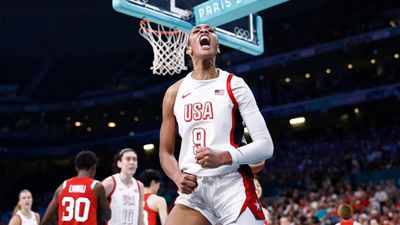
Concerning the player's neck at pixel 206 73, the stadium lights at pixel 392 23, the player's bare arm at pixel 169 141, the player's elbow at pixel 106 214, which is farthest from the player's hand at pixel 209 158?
the stadium lights at pixel 392 23

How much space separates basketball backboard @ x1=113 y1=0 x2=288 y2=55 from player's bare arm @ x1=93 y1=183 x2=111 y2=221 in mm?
2411

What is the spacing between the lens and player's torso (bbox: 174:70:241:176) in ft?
11.0

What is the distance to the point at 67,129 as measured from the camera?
121 ft

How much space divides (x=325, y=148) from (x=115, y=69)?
16.5 metres

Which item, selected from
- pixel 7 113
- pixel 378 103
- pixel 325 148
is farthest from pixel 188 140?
pixel 7 113

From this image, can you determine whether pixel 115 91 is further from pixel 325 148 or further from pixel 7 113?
pixel 325 148

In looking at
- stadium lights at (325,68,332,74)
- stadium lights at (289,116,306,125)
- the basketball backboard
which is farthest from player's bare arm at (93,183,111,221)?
stadium lights at (325,68,332,74)

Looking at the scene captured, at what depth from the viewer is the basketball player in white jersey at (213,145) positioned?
10.8 feet

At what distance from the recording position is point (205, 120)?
3.38 meters

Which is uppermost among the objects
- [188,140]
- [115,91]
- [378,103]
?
[115,91]

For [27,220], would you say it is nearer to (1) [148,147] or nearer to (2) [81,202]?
(2) [81,202]

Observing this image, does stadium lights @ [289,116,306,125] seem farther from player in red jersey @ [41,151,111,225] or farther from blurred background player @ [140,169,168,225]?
player in red jersey @ [41,151,111,225]

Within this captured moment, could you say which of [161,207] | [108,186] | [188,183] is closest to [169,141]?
[188,183]

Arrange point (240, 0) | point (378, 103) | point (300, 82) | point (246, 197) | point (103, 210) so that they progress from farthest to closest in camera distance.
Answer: point (300, 82) < point (378, 103) < point (240, 0) < point (103, 210) < point (246, 197)
